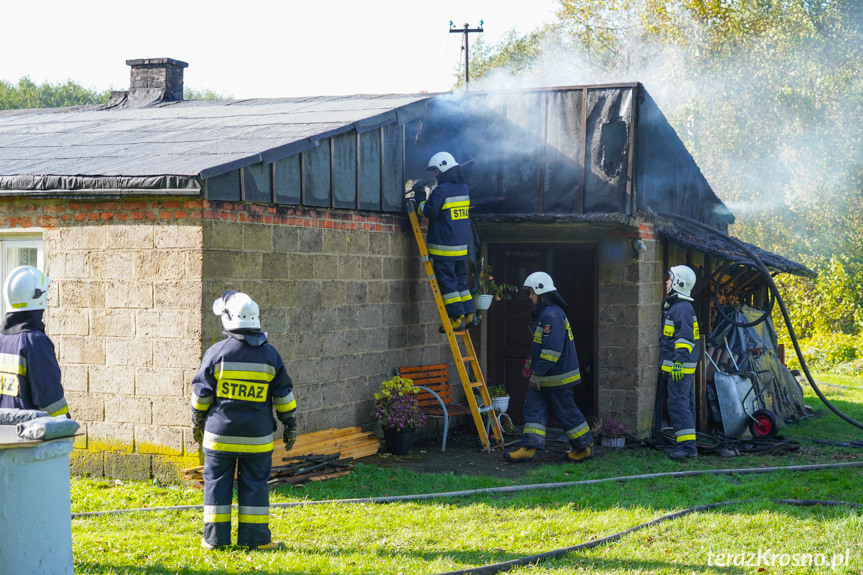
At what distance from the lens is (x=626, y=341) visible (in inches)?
440

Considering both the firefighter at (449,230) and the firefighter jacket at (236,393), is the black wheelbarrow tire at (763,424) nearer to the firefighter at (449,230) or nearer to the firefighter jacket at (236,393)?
the firefighter at (449,230)

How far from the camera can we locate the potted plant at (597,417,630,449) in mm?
10820

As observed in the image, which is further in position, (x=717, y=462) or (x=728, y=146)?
(x=728, y=146)

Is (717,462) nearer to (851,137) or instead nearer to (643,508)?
(643,508)

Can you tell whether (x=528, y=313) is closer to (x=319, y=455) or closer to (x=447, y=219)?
(x=447, y=219)

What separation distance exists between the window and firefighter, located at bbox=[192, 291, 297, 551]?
3.47 m

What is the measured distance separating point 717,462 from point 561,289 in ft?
10.4

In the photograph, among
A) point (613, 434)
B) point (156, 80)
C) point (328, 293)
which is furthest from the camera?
point (156, 80)

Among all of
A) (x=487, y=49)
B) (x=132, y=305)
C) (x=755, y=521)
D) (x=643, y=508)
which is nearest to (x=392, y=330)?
(x=132, y=305)

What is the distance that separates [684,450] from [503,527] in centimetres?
406

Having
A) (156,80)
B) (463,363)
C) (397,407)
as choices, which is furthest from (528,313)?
(156,80)

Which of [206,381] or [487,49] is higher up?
[487,49]

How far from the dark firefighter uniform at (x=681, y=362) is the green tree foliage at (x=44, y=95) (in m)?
34.7

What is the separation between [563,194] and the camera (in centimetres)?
1116
